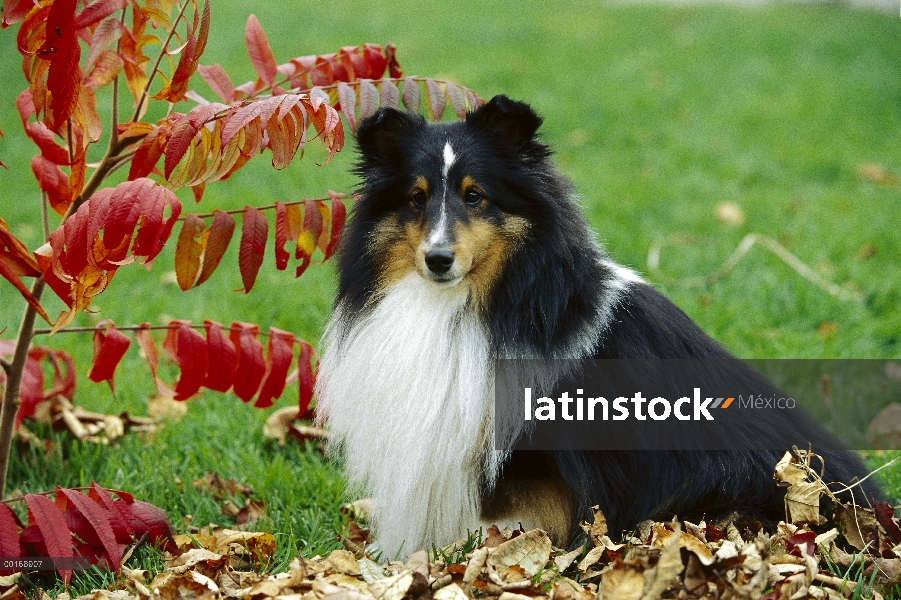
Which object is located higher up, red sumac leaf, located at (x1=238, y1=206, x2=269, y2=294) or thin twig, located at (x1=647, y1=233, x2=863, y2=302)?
red sumac leaf, located at (x1=238, y1=206, x2=269, y2=294)

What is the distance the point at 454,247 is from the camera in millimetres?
2816

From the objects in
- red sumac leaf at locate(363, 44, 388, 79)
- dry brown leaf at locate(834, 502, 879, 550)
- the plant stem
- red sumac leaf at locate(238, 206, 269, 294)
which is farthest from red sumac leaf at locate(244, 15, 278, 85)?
dry brown leaf at locate(834, 502, 879, 550)

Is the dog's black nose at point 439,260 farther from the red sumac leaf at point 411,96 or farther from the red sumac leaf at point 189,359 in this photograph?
the red sumac leaf at point 189,359

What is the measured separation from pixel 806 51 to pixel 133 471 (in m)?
9.90

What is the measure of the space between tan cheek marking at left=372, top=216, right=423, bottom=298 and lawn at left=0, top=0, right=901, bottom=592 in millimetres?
656

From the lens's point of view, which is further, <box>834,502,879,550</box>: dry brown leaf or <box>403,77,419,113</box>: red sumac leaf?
<box>403,77,419,113</box>: red sumac leaf

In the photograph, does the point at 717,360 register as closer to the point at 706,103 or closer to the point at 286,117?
the point at 286,117

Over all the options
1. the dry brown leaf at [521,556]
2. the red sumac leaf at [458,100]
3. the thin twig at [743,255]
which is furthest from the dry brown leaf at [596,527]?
the thin twig at [743,255]

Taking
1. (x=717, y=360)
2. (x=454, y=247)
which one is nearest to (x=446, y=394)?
(x=454, y=247)

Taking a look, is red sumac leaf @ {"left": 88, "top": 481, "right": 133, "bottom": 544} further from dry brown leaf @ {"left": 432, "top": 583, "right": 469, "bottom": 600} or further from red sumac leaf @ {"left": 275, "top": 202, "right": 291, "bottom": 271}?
dry brown leaf @ {"left": 432, "top": 583, "right": 469, "bottom": 600}

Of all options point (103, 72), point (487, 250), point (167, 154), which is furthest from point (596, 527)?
point (103, 72)

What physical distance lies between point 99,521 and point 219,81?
64.4 inches

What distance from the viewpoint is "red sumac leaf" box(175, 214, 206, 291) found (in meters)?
2.96

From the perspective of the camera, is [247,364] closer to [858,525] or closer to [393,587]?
[393,587]
